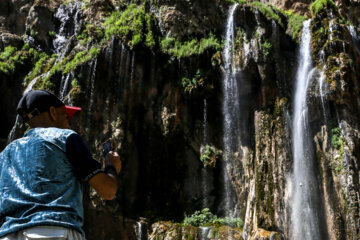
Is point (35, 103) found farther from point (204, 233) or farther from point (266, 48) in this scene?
point (266, 48)

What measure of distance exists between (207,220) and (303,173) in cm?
365

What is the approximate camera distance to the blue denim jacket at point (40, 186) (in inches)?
73.3

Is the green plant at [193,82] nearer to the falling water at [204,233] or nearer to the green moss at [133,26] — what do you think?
the green moss at [133,26]

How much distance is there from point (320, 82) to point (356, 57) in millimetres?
1855

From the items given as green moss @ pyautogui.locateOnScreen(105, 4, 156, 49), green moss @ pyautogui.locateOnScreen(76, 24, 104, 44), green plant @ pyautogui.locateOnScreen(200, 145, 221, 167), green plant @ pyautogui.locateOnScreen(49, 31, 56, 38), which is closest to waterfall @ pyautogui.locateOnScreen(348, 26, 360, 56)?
green plant @ pyautogui.locateOnScreen(200, 145, 221, 167)

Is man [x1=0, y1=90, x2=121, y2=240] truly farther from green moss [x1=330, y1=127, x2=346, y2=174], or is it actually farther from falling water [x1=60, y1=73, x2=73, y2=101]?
falling water [x1=60, y1=73, x2=73, y2=101]

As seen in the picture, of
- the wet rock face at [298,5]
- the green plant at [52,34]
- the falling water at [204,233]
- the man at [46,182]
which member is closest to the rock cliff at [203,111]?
the falling water at [204,233]

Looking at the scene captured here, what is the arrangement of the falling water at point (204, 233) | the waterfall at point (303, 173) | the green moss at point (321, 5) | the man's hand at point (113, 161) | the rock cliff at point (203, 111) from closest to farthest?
1. the man's hand at point (113, 161)
2. the falling water at point (204, 233)
3. the waterfall at point (303, 173)
4. the rock cliff at point (203, 111)
5. the green moss at point (321, 5)

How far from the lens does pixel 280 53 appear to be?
15.7m

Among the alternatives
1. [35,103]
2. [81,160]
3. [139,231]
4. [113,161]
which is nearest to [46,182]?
[81,160]

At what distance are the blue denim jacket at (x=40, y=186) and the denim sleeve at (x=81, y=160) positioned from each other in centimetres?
3

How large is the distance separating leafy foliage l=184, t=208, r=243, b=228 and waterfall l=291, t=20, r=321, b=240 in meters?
1.88

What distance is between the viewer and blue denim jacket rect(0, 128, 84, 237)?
6.11 feet

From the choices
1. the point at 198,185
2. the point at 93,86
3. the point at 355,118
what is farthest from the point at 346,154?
the point at 93,86
